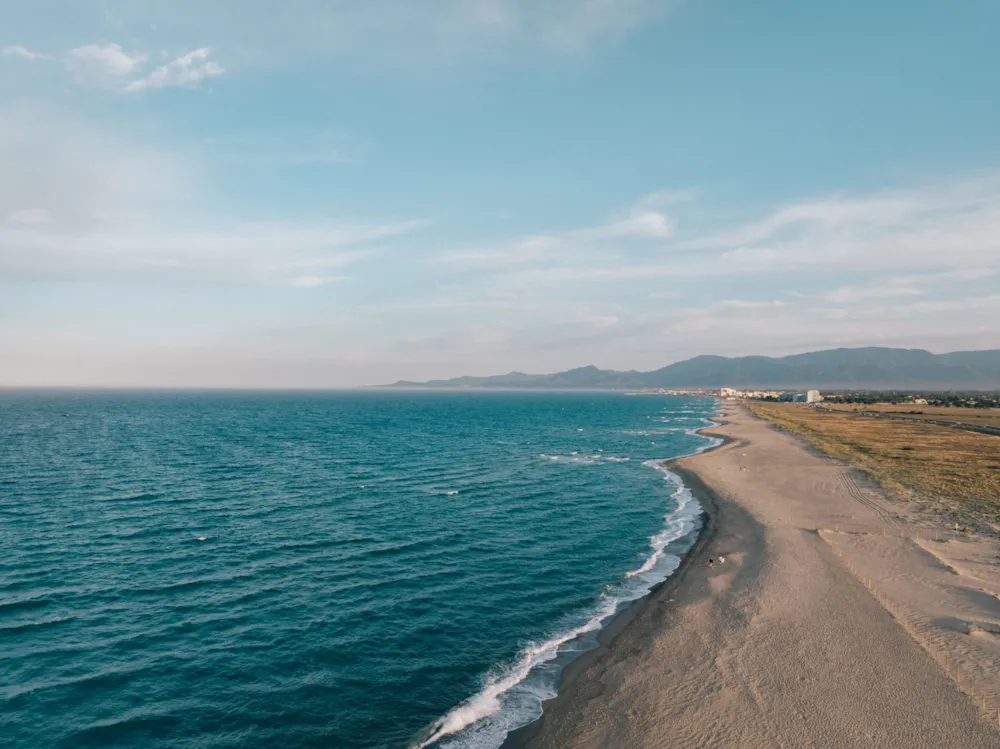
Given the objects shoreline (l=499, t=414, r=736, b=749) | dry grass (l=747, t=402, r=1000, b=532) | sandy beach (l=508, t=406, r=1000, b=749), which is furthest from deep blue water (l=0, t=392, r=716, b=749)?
dry grass (l=747, t=402, r=1000, b=532)

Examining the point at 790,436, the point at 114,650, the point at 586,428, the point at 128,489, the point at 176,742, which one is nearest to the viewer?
the point at 176,742

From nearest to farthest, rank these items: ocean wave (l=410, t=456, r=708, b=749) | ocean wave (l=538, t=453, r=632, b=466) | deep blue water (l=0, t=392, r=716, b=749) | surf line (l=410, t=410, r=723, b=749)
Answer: ocean wave (l=410, t=456, r=708, b=749), surf line (l=410, t=410, r=723, b=749), deep blue water (l=0, t=392, r=716, b=749), ocean wave (l=538, t=453, r=632, b=466)

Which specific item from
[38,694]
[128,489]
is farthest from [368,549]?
[128,489]

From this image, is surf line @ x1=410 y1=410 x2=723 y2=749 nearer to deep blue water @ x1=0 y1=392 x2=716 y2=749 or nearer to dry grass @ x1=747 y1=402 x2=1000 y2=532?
deep blue water @ x1=0 y1=392 x2=716 y2=749

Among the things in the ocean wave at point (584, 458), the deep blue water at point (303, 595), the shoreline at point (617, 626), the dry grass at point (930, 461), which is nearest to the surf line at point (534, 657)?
the deep blue water at point (303, 595)

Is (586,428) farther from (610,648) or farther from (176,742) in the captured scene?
(176,742)

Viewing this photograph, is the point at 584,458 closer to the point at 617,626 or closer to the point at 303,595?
the point at 617,626

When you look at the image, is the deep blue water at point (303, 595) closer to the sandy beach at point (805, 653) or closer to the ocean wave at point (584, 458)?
the sandy beach at point (805, 653)
